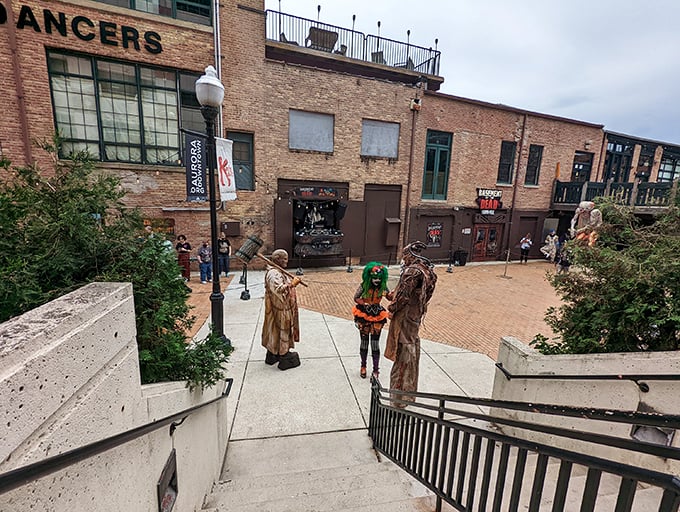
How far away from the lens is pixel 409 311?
13.0ft

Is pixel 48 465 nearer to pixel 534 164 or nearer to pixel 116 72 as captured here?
pixel 116 72

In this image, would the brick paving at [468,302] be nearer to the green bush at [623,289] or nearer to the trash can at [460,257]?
the trash can at [460,257]

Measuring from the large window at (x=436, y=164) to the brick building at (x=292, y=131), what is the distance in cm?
6

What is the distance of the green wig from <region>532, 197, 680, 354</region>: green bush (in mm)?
2058

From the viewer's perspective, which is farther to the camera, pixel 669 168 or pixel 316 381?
pixel 669 168

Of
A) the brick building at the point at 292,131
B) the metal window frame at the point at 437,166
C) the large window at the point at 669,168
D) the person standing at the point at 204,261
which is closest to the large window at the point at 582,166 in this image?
the brick building at the point at 292,131

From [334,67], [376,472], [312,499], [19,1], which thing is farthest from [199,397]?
[334,67]

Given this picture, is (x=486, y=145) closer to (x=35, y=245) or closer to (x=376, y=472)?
(x=376, y=472)

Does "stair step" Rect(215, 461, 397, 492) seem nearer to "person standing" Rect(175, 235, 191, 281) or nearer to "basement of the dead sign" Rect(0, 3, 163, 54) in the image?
"person standing" Rect(175, 235, 191, 281)

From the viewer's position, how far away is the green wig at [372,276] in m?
4.36

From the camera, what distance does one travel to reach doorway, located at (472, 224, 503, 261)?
16547mm

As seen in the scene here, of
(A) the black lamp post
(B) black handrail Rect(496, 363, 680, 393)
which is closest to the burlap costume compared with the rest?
(A) the black lamp post

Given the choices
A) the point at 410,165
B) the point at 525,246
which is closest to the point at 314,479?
the point at 410,165

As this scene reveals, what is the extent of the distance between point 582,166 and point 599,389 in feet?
65.6
